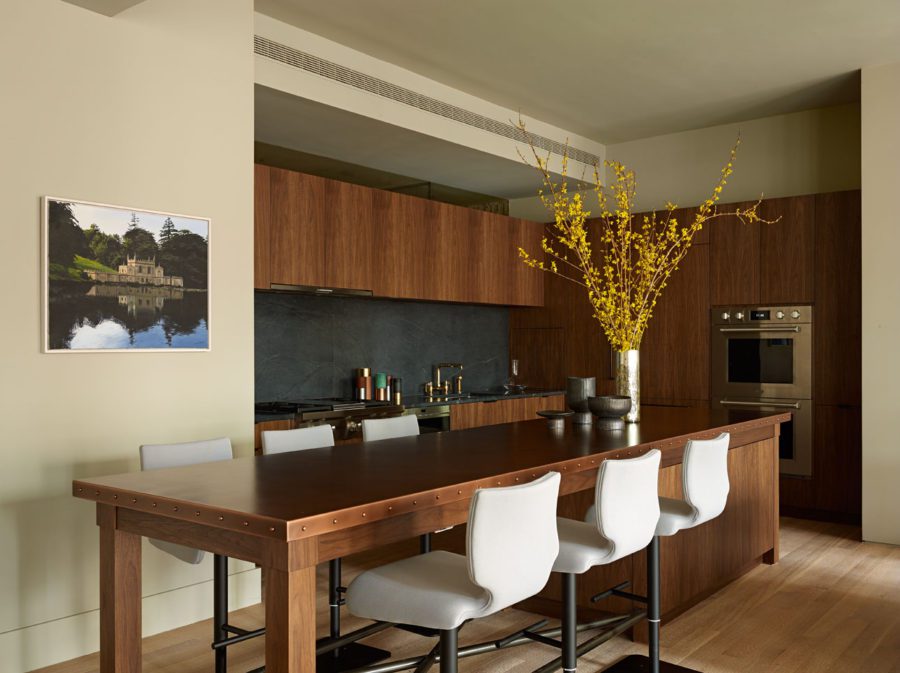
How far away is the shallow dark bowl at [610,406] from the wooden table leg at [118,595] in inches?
82.5

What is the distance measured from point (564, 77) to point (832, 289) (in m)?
2.36

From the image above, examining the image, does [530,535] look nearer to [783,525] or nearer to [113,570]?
[113,570]

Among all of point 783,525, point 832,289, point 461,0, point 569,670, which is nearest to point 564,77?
point 461,0

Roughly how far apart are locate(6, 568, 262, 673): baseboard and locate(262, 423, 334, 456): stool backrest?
0.89 m

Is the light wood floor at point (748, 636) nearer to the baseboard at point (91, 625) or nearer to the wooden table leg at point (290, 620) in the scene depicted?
the baseboard at point (91, 625)

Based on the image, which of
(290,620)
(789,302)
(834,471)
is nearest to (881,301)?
(789,302)

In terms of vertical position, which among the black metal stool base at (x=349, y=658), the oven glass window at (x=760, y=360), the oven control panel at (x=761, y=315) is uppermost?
the oven control panel at (x=761, y=315)

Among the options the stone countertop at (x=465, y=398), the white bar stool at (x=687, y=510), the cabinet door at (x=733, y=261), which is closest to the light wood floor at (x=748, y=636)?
the white bar stool at (x=687, y=510)

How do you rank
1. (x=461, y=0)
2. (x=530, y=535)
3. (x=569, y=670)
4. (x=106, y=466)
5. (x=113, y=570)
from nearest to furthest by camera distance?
1. (x=530, y=535)
2. (x=113, y=570)
3. (x=569, y=670)
4. (x=106, y=466)
5. (x=461, y=0)

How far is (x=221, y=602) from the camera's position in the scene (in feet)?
9.35

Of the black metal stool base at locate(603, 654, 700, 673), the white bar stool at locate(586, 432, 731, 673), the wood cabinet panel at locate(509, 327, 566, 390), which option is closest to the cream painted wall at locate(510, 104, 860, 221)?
the wood cabinet panel at locate(509, 327, 566, 390)

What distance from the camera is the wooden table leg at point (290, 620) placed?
6.15 ft

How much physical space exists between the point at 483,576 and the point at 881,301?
163 inches

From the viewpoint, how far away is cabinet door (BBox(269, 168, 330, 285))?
469cm
